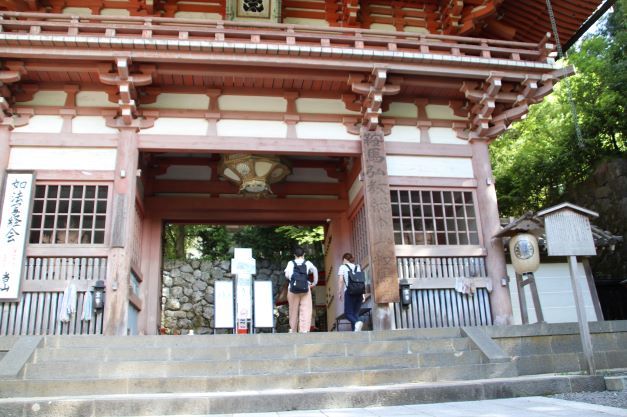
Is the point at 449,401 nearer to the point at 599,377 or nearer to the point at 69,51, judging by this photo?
the point at 599,377

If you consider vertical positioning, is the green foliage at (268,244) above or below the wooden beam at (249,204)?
above

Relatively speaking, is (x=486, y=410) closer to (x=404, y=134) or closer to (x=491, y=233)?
(x=491, y=233)

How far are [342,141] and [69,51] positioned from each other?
467cm

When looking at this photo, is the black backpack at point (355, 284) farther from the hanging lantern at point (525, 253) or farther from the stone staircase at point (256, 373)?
the hanging lantern at point (525, 253)

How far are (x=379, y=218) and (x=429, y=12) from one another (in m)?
4.93

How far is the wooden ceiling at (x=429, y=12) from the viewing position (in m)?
9.98

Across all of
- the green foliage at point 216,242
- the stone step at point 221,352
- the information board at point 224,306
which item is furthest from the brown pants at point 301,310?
the green foliage at point 216,242

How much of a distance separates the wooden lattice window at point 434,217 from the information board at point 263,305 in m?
2.64

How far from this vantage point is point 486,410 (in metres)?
4.61

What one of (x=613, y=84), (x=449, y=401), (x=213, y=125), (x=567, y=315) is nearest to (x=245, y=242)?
(x=213, y=125)

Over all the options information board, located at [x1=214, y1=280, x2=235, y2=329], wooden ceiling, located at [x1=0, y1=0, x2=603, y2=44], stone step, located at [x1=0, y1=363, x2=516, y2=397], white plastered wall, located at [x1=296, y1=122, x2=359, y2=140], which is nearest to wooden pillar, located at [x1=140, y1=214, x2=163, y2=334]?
information board, located at [x1=214, y1=280, x2=235, y2=329]

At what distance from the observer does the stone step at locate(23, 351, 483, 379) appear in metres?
5.76

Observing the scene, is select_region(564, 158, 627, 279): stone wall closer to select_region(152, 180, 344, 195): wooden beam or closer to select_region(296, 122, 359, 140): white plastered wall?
select_region(152, 180, 344, 195): wooden beam

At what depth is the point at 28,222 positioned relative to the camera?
8.17 meters
